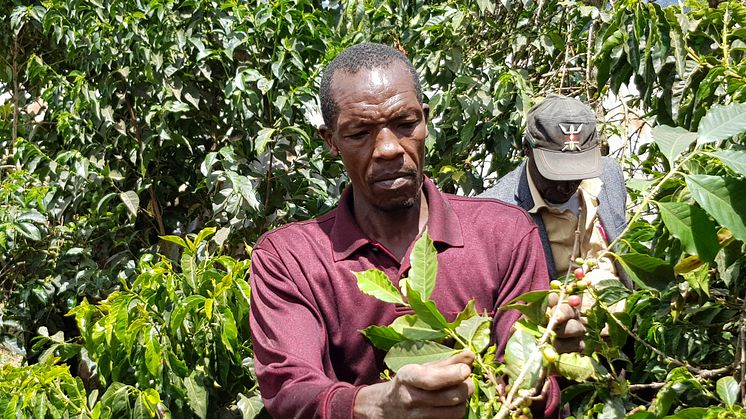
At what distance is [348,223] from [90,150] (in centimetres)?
243

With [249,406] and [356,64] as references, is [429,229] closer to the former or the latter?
[356,64]

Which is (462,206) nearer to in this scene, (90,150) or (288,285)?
(288,285)

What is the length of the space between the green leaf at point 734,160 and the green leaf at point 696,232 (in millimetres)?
99

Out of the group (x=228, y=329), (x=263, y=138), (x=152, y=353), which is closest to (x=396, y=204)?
(x=228, y=329)

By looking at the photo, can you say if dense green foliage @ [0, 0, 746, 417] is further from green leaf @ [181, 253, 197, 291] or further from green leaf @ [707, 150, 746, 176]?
green leaf @ [707, 150, 746, 176]

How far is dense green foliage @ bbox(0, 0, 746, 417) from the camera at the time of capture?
3072 mm

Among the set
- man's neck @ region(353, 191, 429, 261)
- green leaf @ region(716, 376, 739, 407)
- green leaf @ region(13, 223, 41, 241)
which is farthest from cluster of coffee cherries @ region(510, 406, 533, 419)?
green leaf @ region(13, 223, 41, 241)

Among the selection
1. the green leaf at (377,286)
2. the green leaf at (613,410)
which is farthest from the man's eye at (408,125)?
the green leaf at (613,410)

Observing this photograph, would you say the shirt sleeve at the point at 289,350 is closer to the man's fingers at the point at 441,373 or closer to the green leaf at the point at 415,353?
the green leaf at the point at 415,353

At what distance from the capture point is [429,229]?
2293 millimetres

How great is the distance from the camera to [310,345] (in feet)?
6.95

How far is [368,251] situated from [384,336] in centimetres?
48

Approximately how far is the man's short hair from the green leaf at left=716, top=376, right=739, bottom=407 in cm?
87

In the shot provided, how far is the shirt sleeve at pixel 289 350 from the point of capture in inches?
77.5
